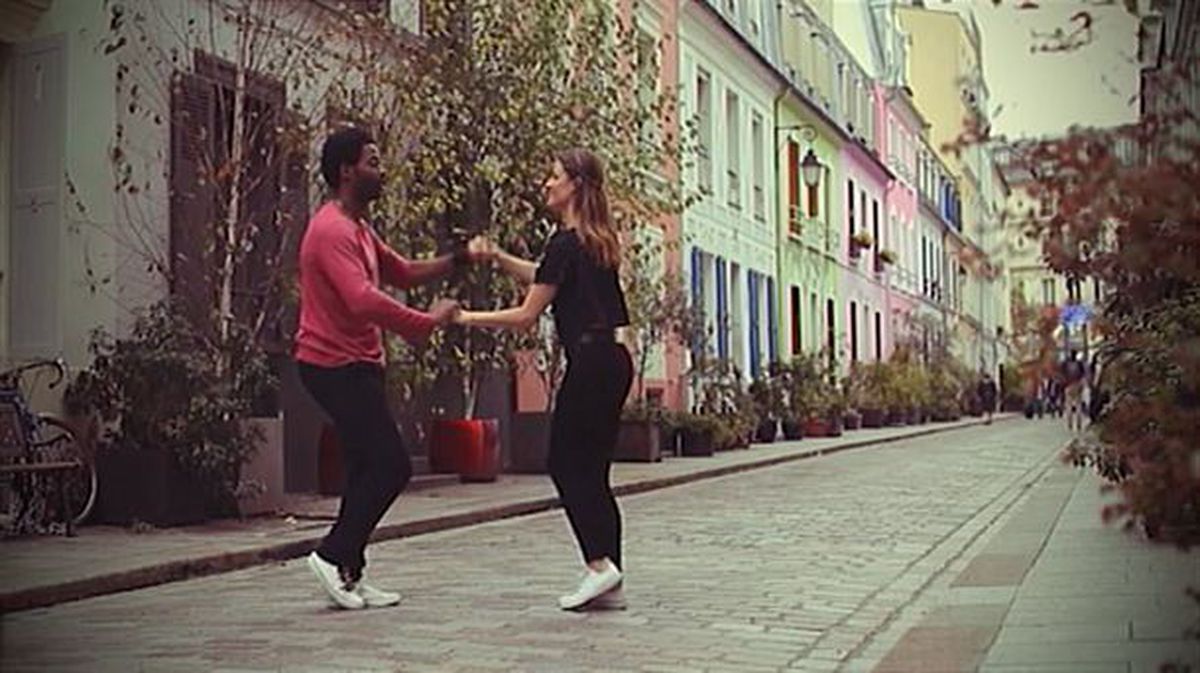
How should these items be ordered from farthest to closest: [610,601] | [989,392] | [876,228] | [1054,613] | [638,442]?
[876,228], [638,442], [989,392], [610,601], [1054,613]

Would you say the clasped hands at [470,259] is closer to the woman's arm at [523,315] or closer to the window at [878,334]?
the woman's arm at [523,315]

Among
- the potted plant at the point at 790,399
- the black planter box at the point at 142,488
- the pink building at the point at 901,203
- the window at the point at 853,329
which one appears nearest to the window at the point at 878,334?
the pink building at the point at 901,203

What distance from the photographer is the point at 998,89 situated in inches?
118

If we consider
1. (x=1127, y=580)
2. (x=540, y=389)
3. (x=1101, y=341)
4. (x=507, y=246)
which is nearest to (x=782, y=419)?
(x=540, y=389)

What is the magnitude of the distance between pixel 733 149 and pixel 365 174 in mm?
22110

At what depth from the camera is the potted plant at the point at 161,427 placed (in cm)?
979

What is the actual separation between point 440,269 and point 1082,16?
3.79 metres

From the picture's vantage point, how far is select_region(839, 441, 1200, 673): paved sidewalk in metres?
4.79

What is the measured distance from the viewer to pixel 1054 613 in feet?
19.5

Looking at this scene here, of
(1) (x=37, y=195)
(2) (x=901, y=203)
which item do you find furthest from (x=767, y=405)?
(2) (x=901, y=203)

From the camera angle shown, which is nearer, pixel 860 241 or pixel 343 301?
pixel 343 301

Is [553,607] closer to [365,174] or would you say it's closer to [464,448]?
[365,174]

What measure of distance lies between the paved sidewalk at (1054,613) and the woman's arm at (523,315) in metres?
1.65

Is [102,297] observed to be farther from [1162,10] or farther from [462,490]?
[1162,10]
